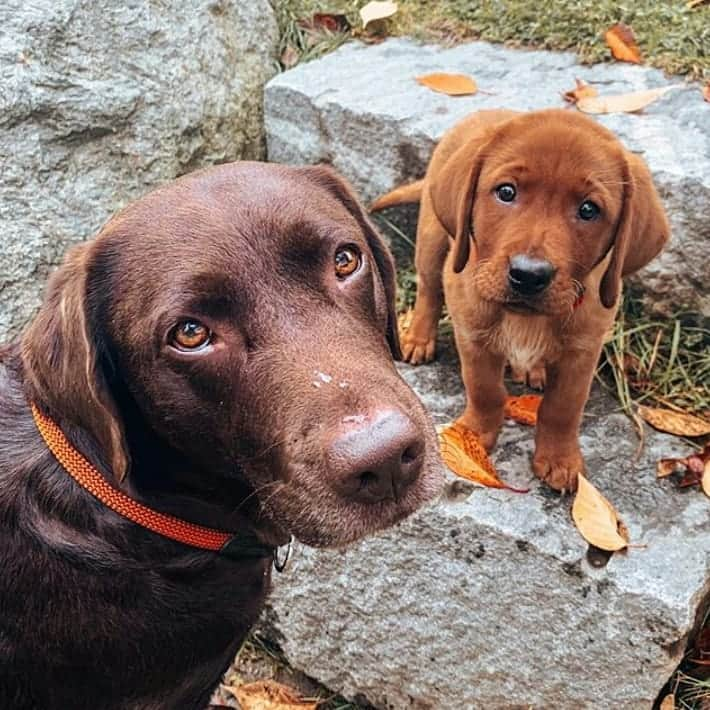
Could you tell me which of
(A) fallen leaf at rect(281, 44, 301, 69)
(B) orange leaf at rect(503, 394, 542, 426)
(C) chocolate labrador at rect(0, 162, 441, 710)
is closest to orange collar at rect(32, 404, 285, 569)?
(C) chocolate labrador at rect(0, 162, 441, 710)

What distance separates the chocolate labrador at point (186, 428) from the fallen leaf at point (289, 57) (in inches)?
113

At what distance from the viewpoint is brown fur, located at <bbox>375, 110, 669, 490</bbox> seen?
10.3 feet

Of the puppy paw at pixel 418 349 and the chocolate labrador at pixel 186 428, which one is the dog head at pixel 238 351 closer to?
the chocolate labrador at pixel 186 428

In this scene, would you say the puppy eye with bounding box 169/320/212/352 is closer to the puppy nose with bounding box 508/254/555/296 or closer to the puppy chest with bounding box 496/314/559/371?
the puppy nose with bounding box 508/254/555/296

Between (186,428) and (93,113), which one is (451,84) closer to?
(93,113)

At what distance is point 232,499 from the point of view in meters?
2.49

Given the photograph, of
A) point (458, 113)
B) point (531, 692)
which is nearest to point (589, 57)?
point (458, 113)

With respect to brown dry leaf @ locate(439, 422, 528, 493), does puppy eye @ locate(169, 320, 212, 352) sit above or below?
above

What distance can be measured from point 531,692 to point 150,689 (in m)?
1.42

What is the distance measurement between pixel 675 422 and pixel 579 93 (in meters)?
1.50

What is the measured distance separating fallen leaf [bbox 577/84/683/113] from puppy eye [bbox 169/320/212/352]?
2672 mm

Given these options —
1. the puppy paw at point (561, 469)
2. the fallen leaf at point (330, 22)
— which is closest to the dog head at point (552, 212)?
the puppy paw at point (561, 469)

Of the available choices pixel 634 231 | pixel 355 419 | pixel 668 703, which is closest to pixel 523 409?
pixel 634 231

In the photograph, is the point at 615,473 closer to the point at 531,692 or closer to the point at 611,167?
the point at 531,692
